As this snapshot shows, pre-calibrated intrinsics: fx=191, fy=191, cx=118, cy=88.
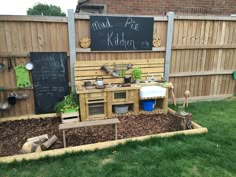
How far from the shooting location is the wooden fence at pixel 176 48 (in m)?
3.77

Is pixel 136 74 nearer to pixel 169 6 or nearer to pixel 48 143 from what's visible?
pixel 48 143

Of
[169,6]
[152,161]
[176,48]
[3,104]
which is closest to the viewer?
[152,161]

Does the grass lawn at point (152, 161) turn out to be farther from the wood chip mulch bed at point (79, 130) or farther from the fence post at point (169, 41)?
the fence post at point (169, 41)

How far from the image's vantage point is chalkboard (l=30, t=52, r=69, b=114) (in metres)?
3.96

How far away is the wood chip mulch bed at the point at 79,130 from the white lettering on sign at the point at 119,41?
62.7 inches

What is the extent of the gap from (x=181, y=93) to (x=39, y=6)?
4889cm

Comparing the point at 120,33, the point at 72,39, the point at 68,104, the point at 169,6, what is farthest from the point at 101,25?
the point at 169,6

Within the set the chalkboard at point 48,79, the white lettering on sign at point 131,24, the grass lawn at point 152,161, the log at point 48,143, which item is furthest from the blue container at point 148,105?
the log at point 48,143

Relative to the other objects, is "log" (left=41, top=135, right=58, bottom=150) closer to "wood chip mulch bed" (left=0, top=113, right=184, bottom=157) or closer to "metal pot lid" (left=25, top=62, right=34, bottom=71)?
"wood chip mulch bed" (left=0, top=113, right=184, bottom=157)

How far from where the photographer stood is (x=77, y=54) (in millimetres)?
4113

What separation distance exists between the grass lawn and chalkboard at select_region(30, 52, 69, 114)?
1771mm

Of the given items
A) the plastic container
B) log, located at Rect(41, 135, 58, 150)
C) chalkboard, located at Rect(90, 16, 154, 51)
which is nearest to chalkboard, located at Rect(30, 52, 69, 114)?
chalkboard, located at Rect(90, 16, 154, 51)

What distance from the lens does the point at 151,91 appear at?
404cm

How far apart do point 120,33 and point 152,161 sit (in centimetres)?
277
